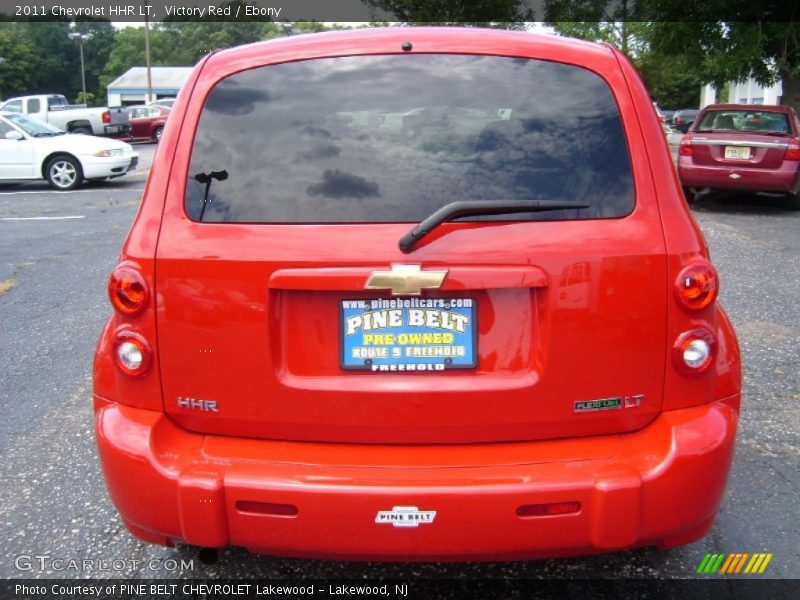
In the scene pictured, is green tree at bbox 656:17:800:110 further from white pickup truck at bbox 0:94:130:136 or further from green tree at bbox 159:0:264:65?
green tree at bbox 159:0:264:65

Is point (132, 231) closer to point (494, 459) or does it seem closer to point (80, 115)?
point (494, 459)

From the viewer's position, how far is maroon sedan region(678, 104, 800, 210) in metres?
10.7

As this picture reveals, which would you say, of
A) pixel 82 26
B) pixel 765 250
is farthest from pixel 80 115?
pixel 82 26

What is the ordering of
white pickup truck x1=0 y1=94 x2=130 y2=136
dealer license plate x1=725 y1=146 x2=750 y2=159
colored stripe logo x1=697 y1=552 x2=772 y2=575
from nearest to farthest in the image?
colored stripe logo x1=697 y1=552 x2=772 y2=575 < dealer license plate x1=725 y1=146 x2=750 y2=159 < white pickup truck x1=0 y1=94 x2=130 y2=136

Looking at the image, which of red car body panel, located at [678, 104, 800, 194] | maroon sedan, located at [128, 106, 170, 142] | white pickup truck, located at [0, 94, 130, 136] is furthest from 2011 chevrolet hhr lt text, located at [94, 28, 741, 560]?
maroon sedan, located at [128, 106, 170, 142]

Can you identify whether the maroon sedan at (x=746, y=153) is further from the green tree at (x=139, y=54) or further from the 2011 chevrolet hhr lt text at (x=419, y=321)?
the green tree at (x=139, y=54)

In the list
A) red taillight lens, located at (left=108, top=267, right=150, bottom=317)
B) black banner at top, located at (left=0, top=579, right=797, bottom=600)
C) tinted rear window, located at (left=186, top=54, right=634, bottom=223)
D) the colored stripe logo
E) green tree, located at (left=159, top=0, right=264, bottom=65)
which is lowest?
black banner at top, located at (left=0, top=579, right=797, bottom=600)

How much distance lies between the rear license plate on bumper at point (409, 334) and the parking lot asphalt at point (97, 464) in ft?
1.54

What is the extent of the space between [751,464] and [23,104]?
2949 cm

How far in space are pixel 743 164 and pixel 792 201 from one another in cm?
124

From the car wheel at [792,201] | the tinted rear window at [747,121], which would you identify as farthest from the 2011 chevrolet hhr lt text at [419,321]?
the car wheel at [792,201]

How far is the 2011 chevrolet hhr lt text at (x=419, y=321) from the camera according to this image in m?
2.12

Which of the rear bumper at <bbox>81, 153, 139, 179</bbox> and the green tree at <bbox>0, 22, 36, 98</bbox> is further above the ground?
the green tree at <bbox>0, 22, 36, 98</bbox>

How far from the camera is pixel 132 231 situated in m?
2.33
